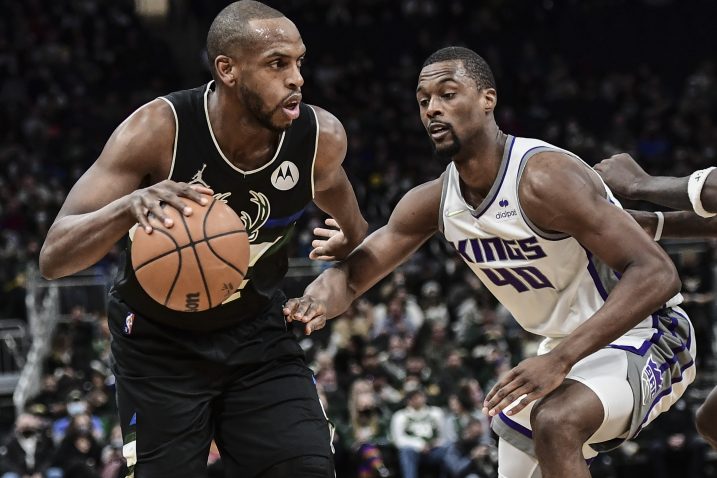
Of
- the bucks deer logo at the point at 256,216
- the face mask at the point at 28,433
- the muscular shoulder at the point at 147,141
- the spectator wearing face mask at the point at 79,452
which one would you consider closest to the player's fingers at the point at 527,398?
the bucks deer logo at the point at 256,216

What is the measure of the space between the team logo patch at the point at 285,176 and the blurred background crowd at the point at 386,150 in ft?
19.3

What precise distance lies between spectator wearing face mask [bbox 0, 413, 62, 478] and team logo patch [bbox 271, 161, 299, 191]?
6.09 metres

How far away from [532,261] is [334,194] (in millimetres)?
914

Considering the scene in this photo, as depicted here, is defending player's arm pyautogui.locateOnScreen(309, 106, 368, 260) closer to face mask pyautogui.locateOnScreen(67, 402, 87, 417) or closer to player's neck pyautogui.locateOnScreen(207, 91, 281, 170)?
player's neck pyautogui.locateOnScreen(207, 91, 281, 170)

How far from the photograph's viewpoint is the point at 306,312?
14.2 feet

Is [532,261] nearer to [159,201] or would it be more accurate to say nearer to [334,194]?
[334,194]

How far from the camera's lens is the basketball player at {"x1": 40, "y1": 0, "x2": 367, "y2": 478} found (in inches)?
161

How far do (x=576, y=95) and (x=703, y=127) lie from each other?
7.86 feet

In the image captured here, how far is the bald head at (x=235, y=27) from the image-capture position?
4.11m

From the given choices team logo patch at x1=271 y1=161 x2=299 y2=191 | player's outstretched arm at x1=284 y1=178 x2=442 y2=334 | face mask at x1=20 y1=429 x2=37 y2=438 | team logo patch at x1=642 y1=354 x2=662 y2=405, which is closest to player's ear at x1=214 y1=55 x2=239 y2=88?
team logo patch at x1=271 y1=161 x2=299 y2=191

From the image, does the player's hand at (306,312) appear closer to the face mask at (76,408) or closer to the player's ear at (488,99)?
the player's ear at (488,99)

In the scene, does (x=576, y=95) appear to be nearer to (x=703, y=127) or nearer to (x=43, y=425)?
(x=703, y=127)

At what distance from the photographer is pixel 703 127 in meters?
18.3

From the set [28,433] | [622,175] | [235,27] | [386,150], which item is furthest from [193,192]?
[386,150]
